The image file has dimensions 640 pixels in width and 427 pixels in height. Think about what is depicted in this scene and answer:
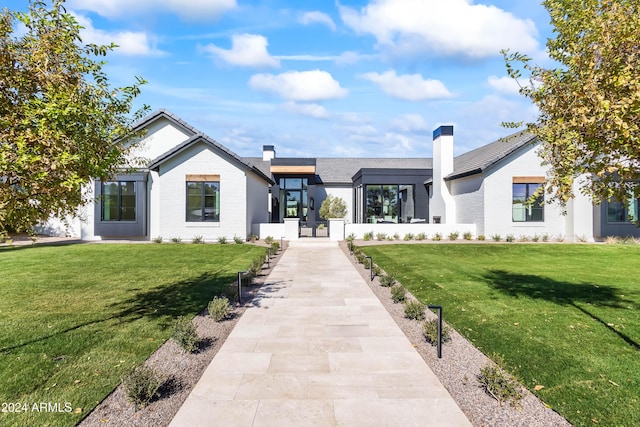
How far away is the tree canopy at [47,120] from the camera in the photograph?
4.30 meters

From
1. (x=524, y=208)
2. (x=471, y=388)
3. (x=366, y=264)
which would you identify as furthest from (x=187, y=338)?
(x=524, y=208)

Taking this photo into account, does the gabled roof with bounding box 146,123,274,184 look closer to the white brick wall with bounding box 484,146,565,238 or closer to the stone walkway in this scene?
the stone walkway

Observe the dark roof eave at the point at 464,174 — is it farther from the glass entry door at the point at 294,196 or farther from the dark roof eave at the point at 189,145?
the dark roof eave at the point at 189,145

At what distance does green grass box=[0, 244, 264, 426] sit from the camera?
14.1 feet

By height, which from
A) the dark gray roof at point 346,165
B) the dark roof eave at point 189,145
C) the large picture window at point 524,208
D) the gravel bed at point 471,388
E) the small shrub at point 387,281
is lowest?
the gravel bed at point 471,388

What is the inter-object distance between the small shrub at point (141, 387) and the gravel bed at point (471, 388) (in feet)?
11.3

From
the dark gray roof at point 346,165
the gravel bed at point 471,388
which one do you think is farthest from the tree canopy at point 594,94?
the dark gray roof at point 346,165

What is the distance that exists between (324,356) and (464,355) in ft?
6.94

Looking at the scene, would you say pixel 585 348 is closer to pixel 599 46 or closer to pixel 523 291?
pixel 523 291

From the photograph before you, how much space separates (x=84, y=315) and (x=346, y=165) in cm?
3394

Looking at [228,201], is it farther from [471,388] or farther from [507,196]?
[471,388]

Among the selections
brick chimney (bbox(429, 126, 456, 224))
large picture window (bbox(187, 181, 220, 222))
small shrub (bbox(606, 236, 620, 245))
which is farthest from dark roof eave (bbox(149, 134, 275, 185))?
small shrub (bbox(606, 236, 620, 245))

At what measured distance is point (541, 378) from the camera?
4.61 m

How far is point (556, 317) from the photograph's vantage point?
718cm
